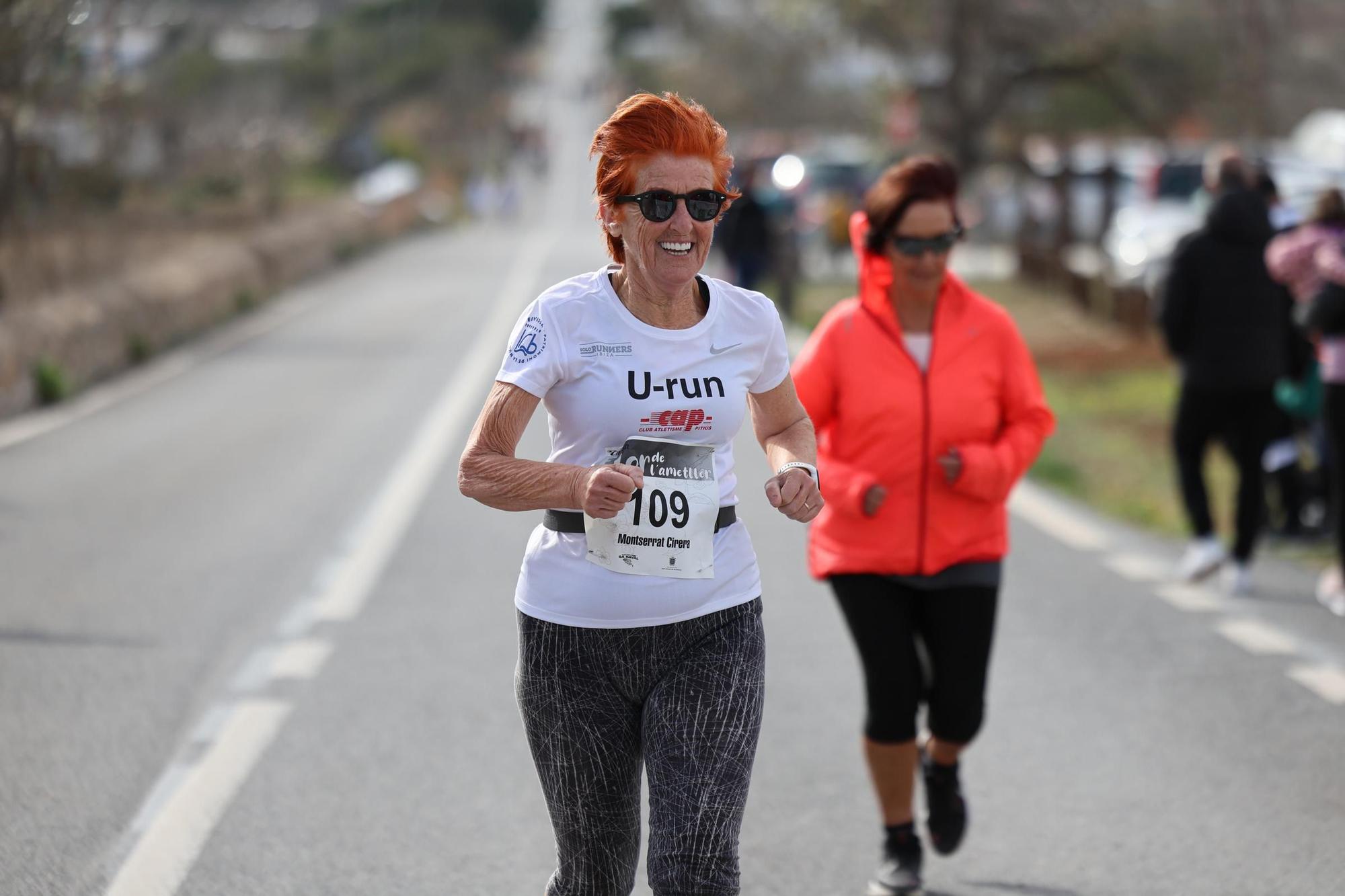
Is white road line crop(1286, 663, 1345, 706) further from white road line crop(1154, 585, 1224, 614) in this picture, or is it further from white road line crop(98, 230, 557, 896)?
white road line crop(98, 230, 557, 896)

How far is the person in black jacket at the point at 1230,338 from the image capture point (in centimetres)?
899

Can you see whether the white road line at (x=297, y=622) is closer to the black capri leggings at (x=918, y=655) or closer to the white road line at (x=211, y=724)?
the white road line at (x=211, y=724)

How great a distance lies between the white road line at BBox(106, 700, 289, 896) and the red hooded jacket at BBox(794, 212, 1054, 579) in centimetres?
185

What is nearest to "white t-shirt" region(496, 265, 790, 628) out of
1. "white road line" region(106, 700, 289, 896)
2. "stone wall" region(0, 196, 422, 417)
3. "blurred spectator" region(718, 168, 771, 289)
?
"white road line" region(106, 700, 289, 896)

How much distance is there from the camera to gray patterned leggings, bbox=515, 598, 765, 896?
3.77m

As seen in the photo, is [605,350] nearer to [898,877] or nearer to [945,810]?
[898,877]

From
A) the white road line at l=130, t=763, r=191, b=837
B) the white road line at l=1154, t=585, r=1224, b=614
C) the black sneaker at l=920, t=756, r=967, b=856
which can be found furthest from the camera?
the white road line at l=1154, t=585, r=1224, b=614

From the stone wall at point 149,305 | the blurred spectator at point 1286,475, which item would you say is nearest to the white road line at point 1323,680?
the blurred spectator at point 1286,475

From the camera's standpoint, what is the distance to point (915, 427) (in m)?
5.36

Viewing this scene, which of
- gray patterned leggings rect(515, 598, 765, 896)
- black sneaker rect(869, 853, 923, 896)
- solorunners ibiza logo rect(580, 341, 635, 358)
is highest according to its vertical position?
solorunners ibiza logo rect(580, 341, 635, 358)

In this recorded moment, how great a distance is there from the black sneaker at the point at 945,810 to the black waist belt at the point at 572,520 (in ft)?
5.73

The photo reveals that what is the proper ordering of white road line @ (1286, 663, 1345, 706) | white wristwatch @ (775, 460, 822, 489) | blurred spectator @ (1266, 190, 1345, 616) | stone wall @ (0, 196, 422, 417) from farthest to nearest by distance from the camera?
stone wall @ (0, 196, 422, 417)
blurred spectator @ (1266, 190, 1345, 616)
white road line @ (1286, 663, 1345, 706)
white wristwatch @ (775, 460, 822, 489)

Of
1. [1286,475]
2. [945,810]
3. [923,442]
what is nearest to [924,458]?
[923,442]

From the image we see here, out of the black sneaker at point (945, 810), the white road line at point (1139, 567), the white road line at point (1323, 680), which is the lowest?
the white road line at point (1139, 567)
